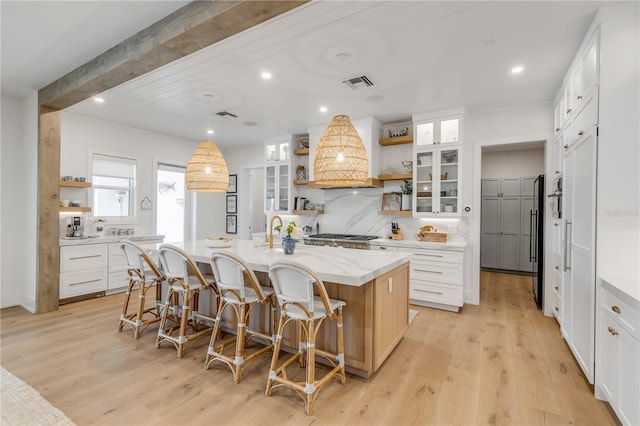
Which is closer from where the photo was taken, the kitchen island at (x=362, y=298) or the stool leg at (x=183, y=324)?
the kitchen island at (x=362, y=298)

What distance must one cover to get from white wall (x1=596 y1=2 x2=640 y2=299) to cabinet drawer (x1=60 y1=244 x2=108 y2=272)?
5.86 m

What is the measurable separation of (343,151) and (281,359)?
6.31 ft

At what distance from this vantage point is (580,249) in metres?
2.48

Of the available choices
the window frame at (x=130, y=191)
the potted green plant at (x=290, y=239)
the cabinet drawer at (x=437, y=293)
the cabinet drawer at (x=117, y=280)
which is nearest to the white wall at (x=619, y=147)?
the cabinet drawer at (x=437, y=293)

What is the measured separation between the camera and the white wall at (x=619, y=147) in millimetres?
2105

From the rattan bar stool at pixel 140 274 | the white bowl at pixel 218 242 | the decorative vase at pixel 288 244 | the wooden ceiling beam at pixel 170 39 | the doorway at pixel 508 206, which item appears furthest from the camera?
the doorway at pixel 508 206

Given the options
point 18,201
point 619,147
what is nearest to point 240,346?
point 619,147

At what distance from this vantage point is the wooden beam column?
2051 millimetres

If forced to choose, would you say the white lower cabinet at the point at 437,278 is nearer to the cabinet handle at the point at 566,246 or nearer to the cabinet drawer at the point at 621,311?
the cabinet handle at the point at 566,246

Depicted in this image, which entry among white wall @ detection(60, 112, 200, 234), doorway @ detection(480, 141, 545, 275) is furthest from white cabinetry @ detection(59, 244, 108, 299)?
doorway @ detection(480, 141, 545, 275)

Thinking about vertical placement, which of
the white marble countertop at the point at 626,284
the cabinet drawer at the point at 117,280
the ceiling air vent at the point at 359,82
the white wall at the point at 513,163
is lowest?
the cabinet drawer at the point at 117,280

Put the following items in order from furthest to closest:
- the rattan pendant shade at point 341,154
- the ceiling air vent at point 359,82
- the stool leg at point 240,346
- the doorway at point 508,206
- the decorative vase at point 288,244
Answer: the doorway at point 508,206 < the ceiling air vent at point 359,82 < the decorative vase at point 288,244 < the rattan pendant shade at point 341,154 < the stool leg at point 240,346

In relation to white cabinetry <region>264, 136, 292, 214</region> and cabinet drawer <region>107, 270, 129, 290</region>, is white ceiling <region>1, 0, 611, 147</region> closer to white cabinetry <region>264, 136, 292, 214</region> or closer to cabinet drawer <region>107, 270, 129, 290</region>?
white cabinetry <region>264, 136, 292, 214</region>

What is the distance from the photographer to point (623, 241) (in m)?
2.14
